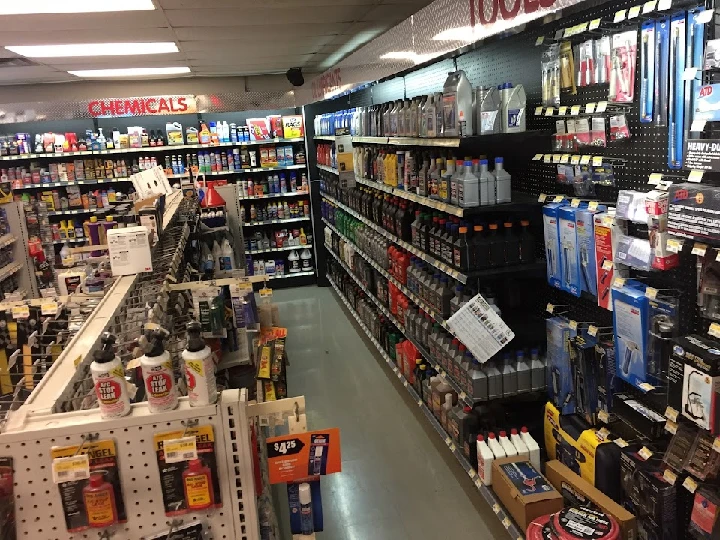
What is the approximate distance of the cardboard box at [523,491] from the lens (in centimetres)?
285

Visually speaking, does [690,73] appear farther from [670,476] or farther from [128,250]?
[128,250]

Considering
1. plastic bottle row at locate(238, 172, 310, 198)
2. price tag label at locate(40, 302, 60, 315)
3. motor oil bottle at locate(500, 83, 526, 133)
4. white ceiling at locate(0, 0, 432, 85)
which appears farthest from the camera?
plastic bottle row at locate(238, 172, 310, 198)

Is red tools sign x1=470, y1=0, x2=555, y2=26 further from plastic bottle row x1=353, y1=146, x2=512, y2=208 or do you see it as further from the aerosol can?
plastic bottle row x1=353, y1=146, x2=512, y2=208

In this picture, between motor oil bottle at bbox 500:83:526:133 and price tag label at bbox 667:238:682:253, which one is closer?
price tag label at bbox 667:238:682:253

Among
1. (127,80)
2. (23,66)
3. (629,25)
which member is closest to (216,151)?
(127,80)

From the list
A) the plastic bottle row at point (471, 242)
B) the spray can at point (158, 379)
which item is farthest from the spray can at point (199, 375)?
the plastic bottle row at point (471, 242)

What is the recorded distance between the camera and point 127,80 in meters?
8.32

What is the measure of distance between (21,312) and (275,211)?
6339 mm

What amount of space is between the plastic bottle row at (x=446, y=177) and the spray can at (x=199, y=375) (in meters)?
2.17

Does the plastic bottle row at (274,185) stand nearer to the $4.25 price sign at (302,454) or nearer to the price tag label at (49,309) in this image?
the price tag label at (49,309)

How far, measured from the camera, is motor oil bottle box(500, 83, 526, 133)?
3271mm

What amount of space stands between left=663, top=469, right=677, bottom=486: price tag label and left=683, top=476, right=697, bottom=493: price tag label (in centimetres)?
5

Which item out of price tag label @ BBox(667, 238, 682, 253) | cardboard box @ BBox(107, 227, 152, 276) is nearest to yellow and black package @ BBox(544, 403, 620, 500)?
price tag label @ BBox(667, 238, 682, 253)

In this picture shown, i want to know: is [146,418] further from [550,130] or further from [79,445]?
[550,130]
